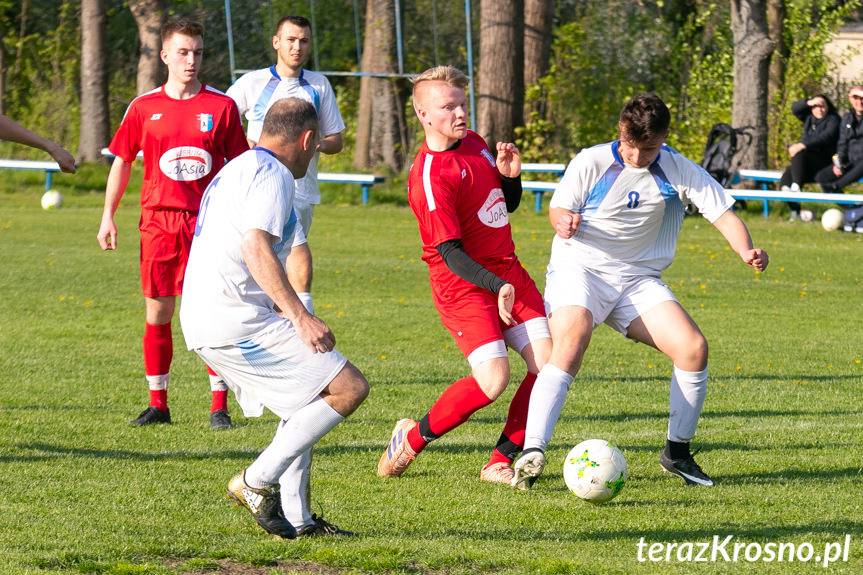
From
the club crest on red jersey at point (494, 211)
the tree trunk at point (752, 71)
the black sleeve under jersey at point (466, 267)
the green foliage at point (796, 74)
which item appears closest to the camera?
the black sleeve under jersey at point (466, 267)

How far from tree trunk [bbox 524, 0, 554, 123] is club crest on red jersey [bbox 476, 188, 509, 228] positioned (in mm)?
17736

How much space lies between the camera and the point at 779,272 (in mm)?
14125

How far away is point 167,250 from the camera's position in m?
6.90

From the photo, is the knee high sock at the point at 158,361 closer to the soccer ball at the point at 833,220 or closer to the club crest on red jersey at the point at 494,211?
the club crest on red jersey at the point at 494,211

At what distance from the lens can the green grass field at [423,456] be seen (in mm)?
4379

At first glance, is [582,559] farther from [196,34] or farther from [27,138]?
[196,34]

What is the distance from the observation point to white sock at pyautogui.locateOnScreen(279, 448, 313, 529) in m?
4.52

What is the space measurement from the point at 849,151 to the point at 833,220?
1182 mm

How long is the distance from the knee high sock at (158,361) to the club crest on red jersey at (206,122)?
1.22 meters

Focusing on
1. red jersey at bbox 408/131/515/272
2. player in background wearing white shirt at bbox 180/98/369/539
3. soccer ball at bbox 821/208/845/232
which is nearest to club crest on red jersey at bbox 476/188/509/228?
red jersey at bbox 408/131/515/272

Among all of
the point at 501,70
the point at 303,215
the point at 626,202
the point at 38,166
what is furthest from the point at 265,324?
the point at 38,166

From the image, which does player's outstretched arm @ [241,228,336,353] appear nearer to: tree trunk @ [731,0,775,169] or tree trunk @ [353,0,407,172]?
tree trunk @ [731,0,775,169]

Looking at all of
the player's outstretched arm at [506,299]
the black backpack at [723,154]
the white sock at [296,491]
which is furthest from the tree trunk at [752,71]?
the white sock at [296,491]

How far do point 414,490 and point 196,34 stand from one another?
10.2 ft
